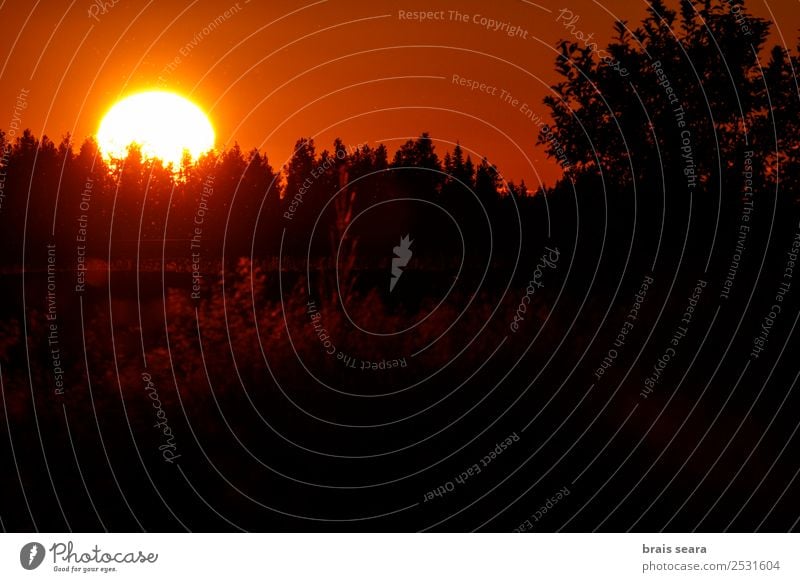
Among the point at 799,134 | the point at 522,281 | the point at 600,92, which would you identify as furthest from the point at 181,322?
the point at 799,134

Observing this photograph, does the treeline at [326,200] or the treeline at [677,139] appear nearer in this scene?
the treeline at [326,200]

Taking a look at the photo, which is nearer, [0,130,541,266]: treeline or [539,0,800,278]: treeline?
[0,130,541,266]: treeline

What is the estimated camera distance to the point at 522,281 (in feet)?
38.9

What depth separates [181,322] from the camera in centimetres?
887

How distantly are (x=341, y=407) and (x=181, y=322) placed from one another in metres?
2.05

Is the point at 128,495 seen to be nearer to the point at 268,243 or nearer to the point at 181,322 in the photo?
the point at 181,322

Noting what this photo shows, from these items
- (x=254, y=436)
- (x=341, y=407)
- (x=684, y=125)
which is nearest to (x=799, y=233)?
(x=684, y=125)

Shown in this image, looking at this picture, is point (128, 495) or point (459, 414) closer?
point (128, 495)

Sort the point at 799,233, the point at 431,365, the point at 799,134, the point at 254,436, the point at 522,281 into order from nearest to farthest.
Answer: the point at 254,436 < the point at 431,365 < the point at 799,233 < the point at 522,281 < the point at 799,134
